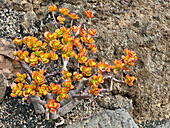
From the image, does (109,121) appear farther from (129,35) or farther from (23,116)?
(129,35)

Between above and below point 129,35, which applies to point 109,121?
below

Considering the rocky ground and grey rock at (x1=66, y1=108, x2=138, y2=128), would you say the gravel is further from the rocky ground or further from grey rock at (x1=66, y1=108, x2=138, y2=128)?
the rocky ground

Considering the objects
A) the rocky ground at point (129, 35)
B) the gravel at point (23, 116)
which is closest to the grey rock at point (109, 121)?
the gravel at point (23, 116)

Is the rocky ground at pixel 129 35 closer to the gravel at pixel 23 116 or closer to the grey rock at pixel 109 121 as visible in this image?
the grey rock at pixel 109 121

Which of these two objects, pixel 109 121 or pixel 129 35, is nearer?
pixel 109 121

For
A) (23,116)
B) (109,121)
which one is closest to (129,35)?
(109,121)

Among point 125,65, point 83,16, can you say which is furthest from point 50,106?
point 83,16

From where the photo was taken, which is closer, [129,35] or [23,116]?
[23,116]
